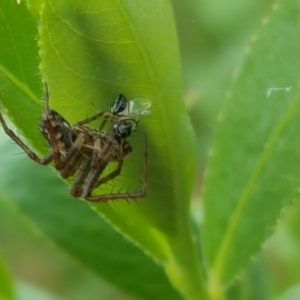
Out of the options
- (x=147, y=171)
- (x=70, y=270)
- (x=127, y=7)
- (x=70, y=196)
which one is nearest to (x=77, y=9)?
(x=127, y=7)

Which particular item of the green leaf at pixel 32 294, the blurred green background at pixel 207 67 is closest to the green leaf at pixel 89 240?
the green leaf at pixel 32 294

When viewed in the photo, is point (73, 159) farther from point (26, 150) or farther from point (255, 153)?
point (255, 153)

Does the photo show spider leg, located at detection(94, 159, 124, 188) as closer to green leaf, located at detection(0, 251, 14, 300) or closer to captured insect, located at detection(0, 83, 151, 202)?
captured insect, located at detection(0, 83, 151, 202)

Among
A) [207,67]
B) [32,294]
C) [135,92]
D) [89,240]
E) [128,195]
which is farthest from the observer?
[207,67]

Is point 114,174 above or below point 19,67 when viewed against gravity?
below

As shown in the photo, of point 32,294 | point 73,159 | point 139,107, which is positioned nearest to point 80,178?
point 73,159

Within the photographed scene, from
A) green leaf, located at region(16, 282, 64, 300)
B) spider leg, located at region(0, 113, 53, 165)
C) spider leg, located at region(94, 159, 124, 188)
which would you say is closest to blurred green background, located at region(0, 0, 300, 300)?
green leaf, located at region(16, 282, 64, 300)

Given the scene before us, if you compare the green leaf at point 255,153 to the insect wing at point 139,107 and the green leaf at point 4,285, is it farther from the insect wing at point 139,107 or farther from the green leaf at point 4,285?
the green leaf at point 4,285
